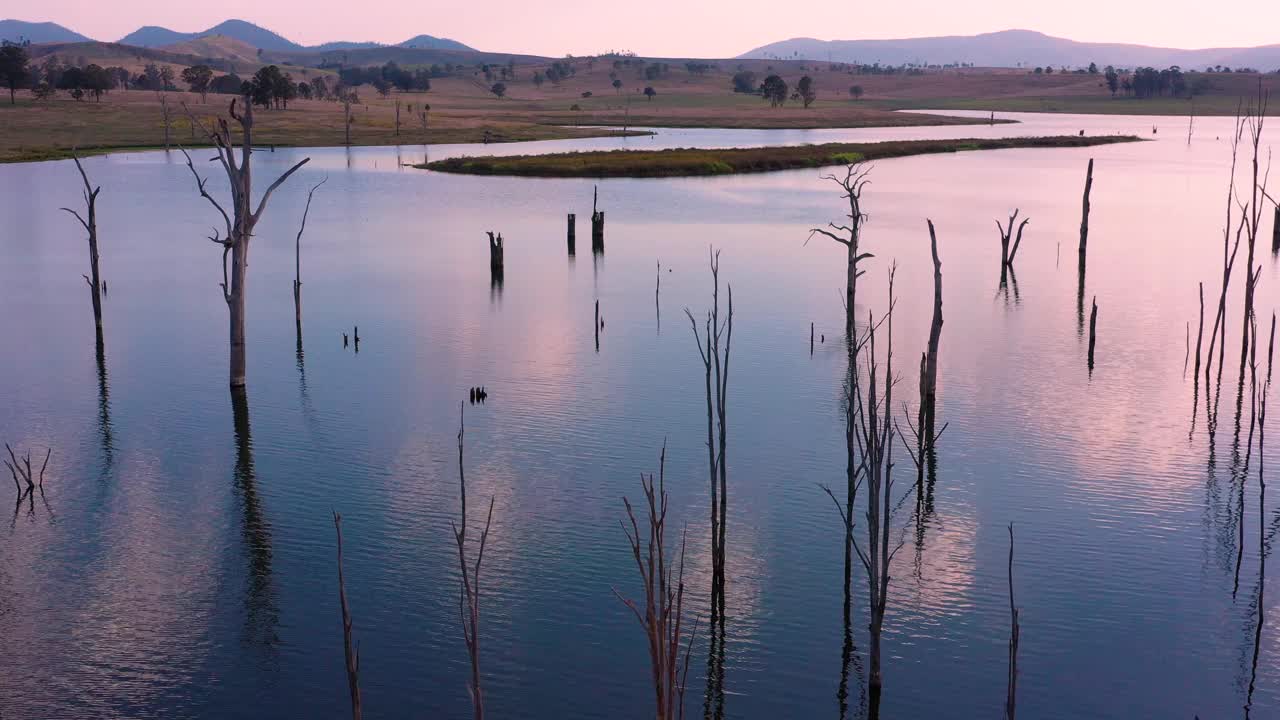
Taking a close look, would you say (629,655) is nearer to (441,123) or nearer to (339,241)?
(339,241)

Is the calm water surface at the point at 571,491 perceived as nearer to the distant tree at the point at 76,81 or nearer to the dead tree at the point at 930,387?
the dead tree at the point at 930,387

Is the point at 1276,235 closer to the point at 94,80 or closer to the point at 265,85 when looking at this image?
the point at 265,85

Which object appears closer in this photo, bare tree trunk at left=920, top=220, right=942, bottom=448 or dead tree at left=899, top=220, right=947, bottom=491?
dead tree at left=899, top=220, right=947, bottom=491

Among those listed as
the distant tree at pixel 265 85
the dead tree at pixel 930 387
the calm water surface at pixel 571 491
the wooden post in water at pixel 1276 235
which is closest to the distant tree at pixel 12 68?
the distant tree at pixel 265 85

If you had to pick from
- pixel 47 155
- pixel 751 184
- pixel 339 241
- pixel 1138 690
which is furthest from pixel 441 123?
pixel 1138 690

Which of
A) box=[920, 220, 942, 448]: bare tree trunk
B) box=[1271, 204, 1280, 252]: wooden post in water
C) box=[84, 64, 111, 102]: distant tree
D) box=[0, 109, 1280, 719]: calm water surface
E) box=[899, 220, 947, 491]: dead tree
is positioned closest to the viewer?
box=[0, 109, 1280, 719]: calm water surface

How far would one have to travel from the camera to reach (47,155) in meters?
118

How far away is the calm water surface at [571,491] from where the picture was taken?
20.5m

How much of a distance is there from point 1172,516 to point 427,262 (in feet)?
146

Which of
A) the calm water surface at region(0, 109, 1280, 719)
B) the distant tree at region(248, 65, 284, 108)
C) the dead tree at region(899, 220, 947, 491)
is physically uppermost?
the distant tree at region(248, 65, 284, 108)

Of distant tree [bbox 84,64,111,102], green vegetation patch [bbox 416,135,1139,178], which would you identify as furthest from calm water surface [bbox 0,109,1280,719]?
distant tree [bbox 84,64,111,102]

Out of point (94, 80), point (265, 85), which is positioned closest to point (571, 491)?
point (265, 85)

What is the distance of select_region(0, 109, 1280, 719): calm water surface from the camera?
20531 mm

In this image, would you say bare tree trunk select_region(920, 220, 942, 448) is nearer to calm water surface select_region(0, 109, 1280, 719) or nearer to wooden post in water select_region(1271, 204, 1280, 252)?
calm water surface select_region(0, 109, 1280, 719)
